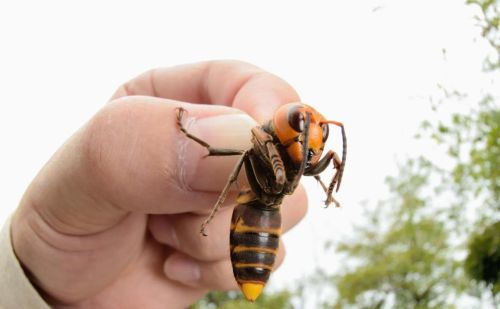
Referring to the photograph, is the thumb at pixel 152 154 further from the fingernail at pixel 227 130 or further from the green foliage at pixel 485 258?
the green foliage at pixel 485 258

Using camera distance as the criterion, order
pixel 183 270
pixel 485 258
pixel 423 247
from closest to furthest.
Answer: pixel 183 270
pixel 485 258
pixel 423 247

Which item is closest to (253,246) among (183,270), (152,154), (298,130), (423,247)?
(298,130)

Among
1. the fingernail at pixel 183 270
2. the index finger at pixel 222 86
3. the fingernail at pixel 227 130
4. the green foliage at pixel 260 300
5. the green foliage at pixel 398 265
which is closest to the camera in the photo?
the fingernail at pixel 227 130

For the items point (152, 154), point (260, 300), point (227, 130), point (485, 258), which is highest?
point (227, 130)

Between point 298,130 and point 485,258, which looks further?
point 485,258

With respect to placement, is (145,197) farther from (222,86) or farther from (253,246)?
(222,86)

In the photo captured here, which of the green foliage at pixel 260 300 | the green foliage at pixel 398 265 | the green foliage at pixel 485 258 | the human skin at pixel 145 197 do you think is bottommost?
the green foliage at pixel 260 300

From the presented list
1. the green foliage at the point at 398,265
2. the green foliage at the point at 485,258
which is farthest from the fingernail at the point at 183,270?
the green foliage at the point at 398,265
